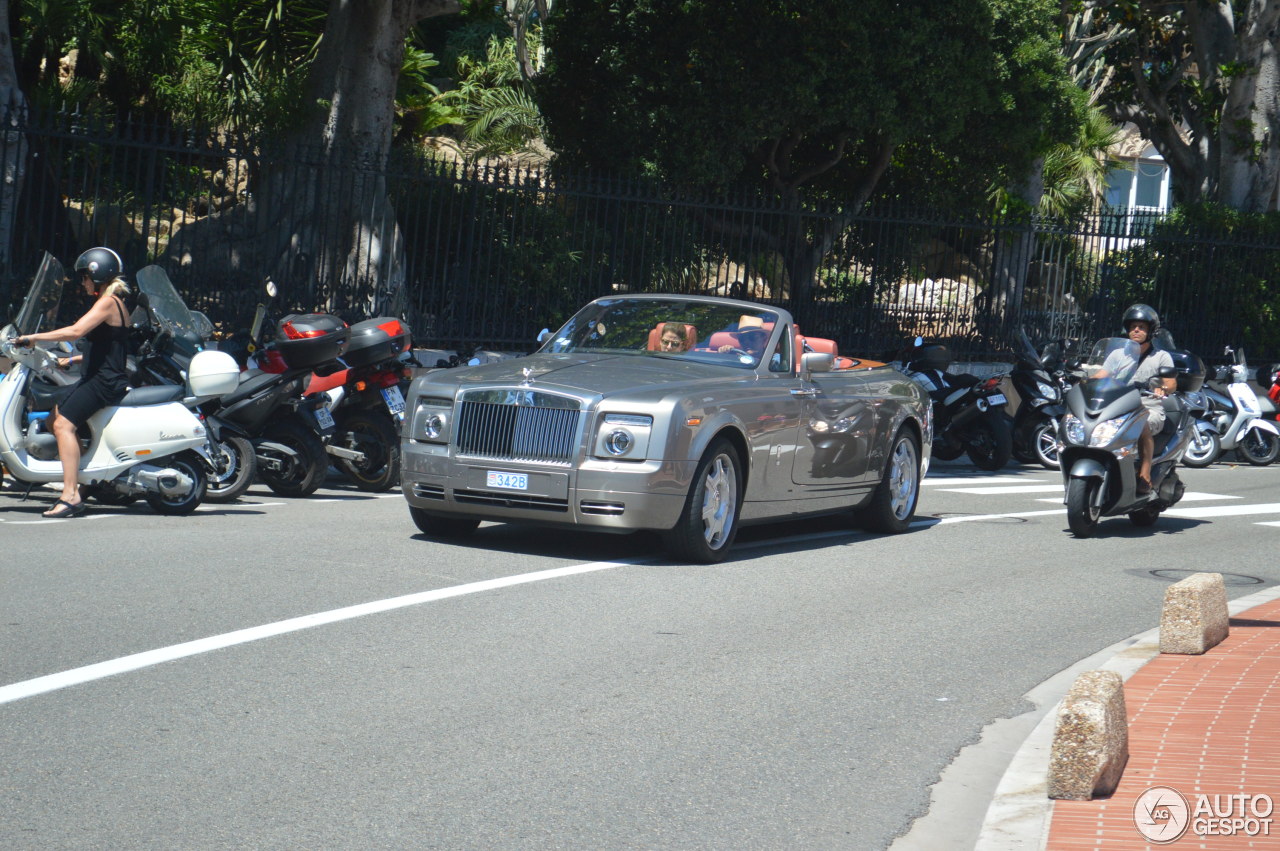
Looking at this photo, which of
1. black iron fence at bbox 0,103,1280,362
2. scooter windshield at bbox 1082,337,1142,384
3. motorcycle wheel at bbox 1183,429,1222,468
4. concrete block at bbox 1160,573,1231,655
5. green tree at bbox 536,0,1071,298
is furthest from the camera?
green tree at bbox 536,0,1071,298

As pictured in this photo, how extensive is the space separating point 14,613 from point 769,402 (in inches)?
197

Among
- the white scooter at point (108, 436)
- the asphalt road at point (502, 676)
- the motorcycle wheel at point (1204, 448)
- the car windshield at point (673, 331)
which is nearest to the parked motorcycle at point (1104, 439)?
the asphalt road at point (502, 676)

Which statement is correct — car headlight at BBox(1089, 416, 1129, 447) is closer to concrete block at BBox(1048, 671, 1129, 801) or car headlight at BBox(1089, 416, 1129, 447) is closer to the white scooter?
the white scooter

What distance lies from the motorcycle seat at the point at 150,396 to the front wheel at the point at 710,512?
12.5ft

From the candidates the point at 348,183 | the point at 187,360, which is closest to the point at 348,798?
the point at 187,360

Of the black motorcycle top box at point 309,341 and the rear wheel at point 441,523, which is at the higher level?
the black motorcycle top box at point 309,341

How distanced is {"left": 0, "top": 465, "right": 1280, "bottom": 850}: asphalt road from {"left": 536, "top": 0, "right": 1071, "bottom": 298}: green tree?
1247 cm

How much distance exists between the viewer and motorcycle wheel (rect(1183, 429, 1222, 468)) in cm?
2003

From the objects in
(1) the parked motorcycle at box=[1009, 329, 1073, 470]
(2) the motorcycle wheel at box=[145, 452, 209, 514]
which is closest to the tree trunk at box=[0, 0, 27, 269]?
(2) the motorcycle wheel at box=[145, 452, 209, 514]

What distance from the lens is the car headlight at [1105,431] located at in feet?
40.4

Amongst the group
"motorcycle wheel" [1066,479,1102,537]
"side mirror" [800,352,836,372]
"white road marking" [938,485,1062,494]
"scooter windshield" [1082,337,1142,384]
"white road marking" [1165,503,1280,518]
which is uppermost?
"scooter windshield" [1082,337,1142,384]

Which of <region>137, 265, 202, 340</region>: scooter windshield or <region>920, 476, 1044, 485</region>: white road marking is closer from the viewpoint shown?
<region>137, 265, 202, 340</region>: scooter windshield

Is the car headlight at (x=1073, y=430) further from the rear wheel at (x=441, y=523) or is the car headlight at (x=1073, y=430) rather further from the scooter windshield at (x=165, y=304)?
the scooter windshield at (x=165, y=304)

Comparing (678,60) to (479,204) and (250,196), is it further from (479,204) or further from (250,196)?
(250,196)
